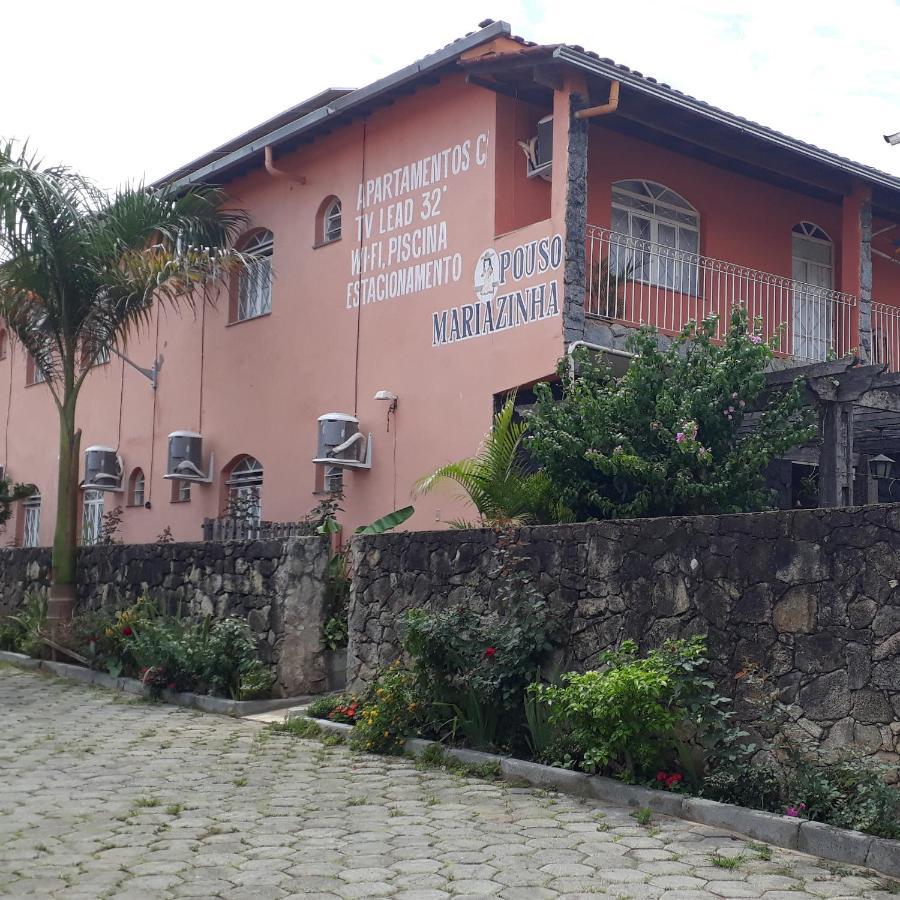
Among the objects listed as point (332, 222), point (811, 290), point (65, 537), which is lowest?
point (65, 537)

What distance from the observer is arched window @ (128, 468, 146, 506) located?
18766 millimetres

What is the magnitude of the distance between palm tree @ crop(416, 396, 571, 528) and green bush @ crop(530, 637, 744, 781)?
12.4 ft

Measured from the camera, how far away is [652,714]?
6664 millimetres

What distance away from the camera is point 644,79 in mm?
12008

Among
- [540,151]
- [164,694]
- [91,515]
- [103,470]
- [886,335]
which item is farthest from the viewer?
[91,515]

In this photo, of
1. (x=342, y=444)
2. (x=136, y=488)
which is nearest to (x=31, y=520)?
(x=136, y=488)

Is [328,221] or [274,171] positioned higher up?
[274,171]

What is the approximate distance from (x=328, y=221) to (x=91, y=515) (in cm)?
767

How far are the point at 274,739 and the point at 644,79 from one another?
24.3ft

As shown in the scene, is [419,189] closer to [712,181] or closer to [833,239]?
[712,181]

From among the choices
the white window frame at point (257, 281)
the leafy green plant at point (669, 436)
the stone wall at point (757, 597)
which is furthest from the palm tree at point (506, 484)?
the white window frame at point (257, 281)

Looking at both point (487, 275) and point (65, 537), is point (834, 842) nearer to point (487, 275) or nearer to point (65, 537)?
point (487, 275)

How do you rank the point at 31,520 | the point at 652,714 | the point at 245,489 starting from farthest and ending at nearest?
1. the point at 31,520
2. the point at 245,489
3. the point at 652,714

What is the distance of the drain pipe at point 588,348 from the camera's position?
1138cm
